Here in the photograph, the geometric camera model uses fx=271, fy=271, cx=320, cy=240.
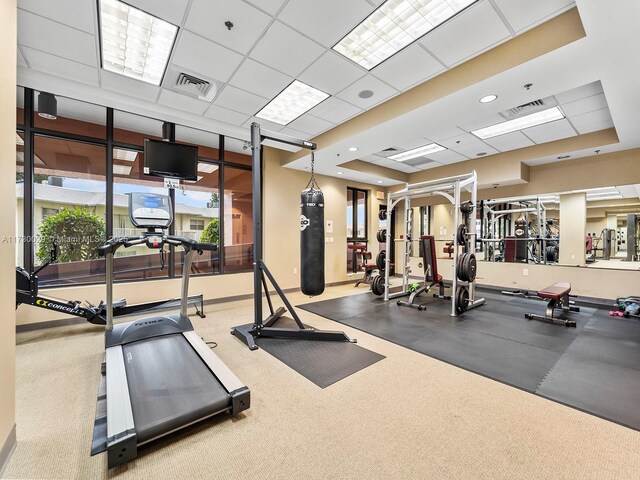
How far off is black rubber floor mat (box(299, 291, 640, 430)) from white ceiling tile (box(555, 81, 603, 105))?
336 cm

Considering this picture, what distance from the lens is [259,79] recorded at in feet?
11.7

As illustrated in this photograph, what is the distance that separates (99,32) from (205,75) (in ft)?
3.45

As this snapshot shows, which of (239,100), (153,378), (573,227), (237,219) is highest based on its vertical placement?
(239,100)

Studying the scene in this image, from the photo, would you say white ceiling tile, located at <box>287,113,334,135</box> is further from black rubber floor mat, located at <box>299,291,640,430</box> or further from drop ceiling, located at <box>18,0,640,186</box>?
black rubber floor mat, located at <box>299,291,640,430</box>

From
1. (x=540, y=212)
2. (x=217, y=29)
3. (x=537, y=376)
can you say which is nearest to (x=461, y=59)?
(x=217, y=29)

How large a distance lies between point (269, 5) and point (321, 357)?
350cm

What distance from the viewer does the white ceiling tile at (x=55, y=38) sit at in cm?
262

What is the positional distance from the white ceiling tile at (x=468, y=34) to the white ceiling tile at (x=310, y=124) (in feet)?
7.08

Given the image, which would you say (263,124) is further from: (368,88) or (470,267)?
(470,267)

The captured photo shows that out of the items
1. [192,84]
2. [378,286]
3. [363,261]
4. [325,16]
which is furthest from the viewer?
[363,261]

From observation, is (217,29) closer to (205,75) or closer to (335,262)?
(205,75)

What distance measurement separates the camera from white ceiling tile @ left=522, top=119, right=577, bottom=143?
15.9ft

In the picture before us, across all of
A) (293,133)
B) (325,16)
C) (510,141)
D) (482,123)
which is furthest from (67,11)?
(510,141)

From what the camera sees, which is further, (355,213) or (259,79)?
(355,213)
